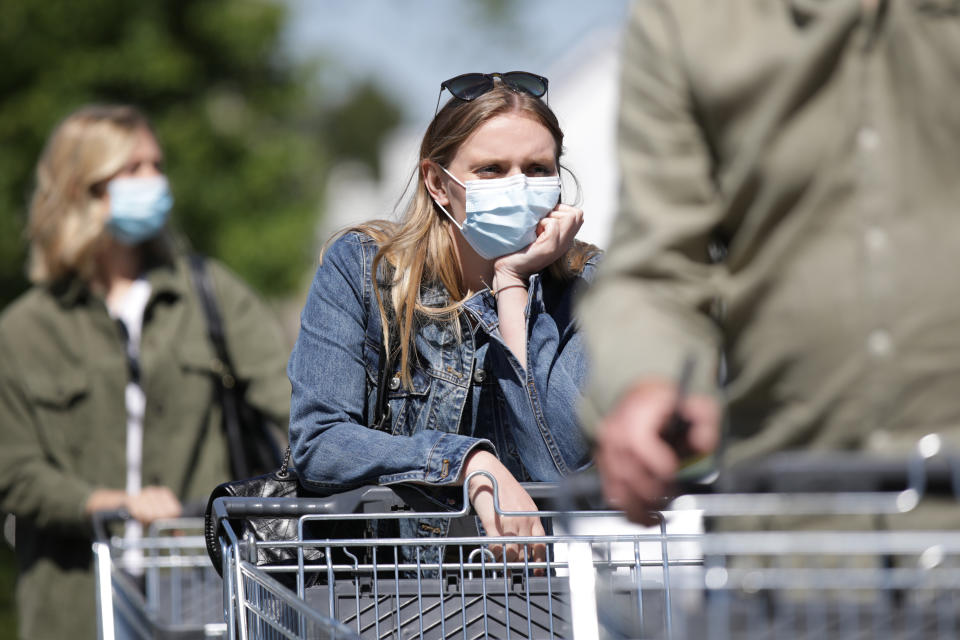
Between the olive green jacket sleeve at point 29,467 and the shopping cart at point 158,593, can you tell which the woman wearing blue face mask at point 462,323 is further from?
the olive green jacket sleeve at point 29,467

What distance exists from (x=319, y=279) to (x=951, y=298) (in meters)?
1.86

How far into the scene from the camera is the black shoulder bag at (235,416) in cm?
478

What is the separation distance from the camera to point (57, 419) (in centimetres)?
495

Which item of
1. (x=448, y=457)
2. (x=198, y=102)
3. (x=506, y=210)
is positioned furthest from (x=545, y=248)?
(x=198, y=102)

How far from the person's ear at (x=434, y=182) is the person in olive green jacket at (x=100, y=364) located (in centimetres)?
147

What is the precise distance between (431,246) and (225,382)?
1.72m

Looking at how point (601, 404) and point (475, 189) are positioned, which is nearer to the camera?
point (601, 404)

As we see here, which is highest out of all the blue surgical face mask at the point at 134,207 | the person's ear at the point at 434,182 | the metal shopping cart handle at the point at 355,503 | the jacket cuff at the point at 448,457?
the blue surgical face mask at the point at 134,207

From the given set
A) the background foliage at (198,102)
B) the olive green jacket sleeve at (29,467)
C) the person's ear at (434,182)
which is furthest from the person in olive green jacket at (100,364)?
the background foliage at (198,102)

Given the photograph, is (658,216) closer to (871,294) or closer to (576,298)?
(871,294)

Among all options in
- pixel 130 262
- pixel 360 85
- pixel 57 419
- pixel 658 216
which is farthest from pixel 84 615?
pixel 360 85

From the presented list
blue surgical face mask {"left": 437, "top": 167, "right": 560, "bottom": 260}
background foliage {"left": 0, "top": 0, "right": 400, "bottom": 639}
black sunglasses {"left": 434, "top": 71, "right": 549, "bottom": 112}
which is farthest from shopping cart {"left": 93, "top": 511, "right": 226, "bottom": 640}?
background foliage {"left": 0, "top": 0, "right": 400, "bottom": 639}

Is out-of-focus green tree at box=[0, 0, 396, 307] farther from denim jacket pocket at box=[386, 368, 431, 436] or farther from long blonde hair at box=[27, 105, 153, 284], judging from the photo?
denim jacket pocket at box=[386, 368, 431, 436]

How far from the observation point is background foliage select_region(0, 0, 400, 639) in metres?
16.6
